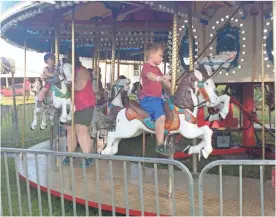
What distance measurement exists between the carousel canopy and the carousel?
0.02m

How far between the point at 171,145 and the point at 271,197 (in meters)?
1.09

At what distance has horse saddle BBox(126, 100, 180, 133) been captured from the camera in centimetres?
353

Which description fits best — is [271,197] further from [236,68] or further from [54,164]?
[54,164]

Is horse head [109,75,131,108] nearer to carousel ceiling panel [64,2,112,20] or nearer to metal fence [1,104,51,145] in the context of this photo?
carousel ceiling panel [64,2,112,20]

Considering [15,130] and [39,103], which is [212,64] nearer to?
[39,103]

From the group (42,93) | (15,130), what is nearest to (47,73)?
(42,93)

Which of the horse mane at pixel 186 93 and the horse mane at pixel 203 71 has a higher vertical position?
the horse mane at pixel 203 71

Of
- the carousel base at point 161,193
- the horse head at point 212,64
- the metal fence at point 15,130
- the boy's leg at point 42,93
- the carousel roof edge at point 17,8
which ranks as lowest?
the carousel base at point 161,193

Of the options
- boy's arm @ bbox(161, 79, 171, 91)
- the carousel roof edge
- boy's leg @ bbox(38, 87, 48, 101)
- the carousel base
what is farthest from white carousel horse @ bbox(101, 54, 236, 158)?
boy's leg @ bbox(38, 87, 48, 101)

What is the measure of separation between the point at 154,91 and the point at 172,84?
0.19 m

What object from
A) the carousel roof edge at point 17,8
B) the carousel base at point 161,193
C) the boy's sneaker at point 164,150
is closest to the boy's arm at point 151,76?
the boy's sneaker at point 164,150

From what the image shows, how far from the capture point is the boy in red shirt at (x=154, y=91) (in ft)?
11.7

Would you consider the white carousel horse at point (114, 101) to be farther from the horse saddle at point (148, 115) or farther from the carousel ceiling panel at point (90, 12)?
the carousel ceiling panel at point (90, 12)

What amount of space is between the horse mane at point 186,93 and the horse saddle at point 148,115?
3.7 inches
